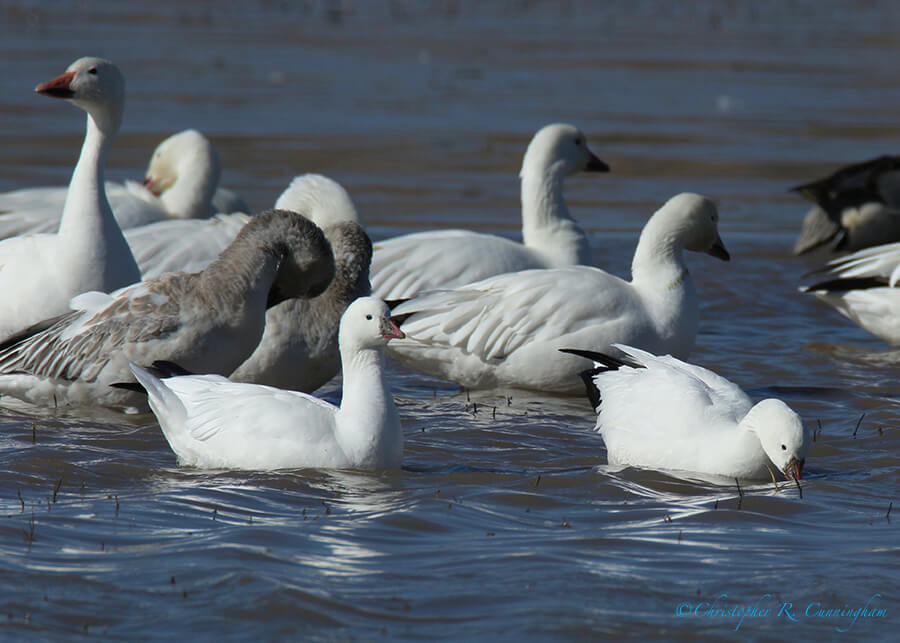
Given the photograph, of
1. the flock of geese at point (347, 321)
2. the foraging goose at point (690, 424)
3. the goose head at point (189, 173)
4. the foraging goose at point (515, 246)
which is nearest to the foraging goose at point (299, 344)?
the flock of geese at point (347, 321)

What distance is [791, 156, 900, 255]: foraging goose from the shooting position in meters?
12.9

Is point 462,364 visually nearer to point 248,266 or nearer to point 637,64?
point 248,266

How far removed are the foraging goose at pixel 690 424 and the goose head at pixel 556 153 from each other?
2920 mm

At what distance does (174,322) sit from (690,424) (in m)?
2.39

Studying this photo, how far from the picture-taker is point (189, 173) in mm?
11117

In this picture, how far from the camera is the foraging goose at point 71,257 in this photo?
7.51m

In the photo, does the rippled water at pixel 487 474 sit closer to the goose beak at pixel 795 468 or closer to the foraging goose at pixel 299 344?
the goose beak at pixel 795 468

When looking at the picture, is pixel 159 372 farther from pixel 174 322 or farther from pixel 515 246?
pixel 515 246

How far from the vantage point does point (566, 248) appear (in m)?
9.20

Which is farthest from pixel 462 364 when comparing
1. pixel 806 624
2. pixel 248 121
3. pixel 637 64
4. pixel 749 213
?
pixel 637 64

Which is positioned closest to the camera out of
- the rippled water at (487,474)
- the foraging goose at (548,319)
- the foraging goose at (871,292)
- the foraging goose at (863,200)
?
the rippled water at (487,474)

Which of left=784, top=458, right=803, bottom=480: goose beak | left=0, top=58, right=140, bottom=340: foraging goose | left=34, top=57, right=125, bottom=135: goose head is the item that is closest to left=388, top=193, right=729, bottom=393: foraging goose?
left=0, top=58, right=140, bottom=340: foraging goose

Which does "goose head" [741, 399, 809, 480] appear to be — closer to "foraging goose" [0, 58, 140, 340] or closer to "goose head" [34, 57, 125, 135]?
"foraging goose" [0, 58, 140, 340]

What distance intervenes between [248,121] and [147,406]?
423 inches
